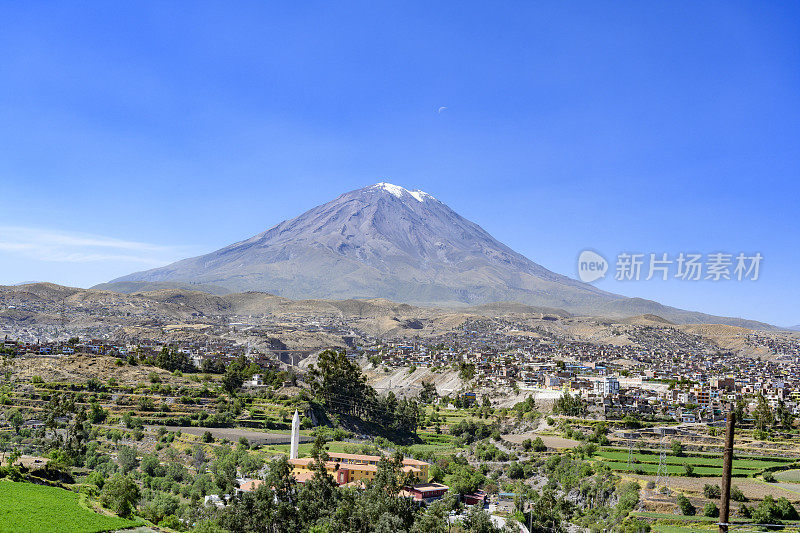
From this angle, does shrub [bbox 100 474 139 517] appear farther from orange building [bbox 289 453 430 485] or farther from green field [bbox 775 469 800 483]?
→ green field [bbox 775 469 800 483]

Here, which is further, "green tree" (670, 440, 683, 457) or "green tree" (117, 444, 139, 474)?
"green tree" (670, 440, 683, 457)

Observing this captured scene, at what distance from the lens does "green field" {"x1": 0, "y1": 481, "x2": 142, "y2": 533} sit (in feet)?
68.3

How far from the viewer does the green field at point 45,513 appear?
20.8 m

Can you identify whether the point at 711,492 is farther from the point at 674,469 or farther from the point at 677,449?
the point at 677,449

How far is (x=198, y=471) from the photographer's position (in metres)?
35.8

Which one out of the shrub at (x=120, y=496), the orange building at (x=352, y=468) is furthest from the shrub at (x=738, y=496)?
the shrub at (x=120, y=496)

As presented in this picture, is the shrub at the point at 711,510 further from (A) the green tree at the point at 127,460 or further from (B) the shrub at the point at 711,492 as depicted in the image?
(A) the green tree at the point at 127,460

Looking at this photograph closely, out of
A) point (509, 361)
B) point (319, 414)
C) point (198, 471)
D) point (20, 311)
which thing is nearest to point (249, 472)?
point (198, 471)

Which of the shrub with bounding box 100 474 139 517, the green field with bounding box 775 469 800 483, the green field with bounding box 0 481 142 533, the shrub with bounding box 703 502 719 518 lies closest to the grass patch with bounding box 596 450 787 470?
the green field with bounding box 775 469 800 483

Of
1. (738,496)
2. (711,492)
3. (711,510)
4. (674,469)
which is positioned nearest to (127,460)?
(711,510)

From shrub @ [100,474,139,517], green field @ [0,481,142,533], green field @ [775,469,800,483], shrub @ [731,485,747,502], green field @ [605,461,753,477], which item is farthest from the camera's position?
green field @ [605,461,753,477]

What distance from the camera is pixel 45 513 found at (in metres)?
22.3

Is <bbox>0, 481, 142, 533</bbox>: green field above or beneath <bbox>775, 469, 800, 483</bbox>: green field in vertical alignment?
beneath

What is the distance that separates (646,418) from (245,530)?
3556 centimetres
